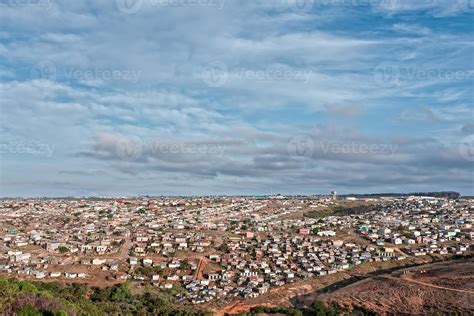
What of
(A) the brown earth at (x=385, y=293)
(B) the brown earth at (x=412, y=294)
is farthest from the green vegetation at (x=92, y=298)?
(B) the brown earth at (x=412, y=294)

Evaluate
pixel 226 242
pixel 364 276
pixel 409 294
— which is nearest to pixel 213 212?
pixel 226 242

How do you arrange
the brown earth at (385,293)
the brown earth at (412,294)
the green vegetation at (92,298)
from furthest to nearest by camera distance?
the brown earth at (385,293) → the brown earth at (412,294) → the green vegetation at (92,298)

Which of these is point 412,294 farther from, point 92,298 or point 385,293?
point 92,298

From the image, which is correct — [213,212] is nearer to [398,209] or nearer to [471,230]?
[398,209]

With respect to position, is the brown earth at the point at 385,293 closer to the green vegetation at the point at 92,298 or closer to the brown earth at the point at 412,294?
the brown earth at the point at 412,294

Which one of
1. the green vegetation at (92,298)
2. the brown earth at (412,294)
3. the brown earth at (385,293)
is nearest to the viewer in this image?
the green vegetation at (92,298)

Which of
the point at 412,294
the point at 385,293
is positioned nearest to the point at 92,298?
the point at 385,293

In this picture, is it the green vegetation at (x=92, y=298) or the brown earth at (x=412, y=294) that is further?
the brown earth at (x=412, y=294)

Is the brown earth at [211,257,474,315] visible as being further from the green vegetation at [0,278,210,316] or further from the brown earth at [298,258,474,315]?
the green vegetation at [0,278,210,316]

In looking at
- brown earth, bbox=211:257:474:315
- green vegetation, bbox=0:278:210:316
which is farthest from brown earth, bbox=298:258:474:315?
green vegetation, bbox=0:278:210:316
